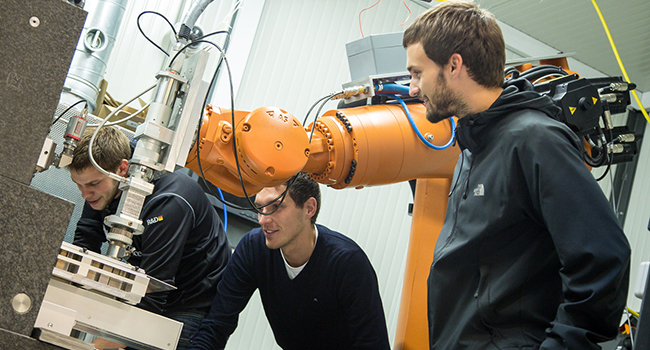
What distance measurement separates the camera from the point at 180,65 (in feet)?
4.97

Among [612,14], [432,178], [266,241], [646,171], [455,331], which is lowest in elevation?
[455,331]

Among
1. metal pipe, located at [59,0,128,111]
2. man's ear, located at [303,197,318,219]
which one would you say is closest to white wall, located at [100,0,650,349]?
metal pipe, located at [59,0,128,111]

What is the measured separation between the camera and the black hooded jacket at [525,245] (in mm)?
1151

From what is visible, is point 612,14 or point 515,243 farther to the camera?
point 612,14

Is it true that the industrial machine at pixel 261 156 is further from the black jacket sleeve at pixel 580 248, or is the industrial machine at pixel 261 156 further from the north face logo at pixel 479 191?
the black jacket sleeve at pixel 580 248

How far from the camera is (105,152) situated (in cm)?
225

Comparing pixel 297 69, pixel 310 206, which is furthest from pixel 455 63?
pixel 297 69

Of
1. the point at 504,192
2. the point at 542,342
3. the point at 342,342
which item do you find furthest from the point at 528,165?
the point at 342,342

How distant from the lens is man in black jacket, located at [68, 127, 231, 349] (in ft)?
7.11

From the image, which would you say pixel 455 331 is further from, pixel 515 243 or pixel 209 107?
pixel 209 107

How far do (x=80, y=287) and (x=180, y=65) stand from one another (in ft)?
2.15

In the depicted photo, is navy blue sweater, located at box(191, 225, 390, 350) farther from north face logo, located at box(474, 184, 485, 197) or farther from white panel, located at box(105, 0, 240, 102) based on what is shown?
white panel, located at box(105, 0, 240, 102)

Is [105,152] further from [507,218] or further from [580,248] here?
[580,248]

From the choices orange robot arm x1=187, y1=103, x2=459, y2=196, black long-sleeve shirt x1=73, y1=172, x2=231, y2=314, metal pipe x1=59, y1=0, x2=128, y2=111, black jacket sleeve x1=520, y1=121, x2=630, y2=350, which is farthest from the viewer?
metal pipe x1=59, y1=0, x2=128, y2=111
